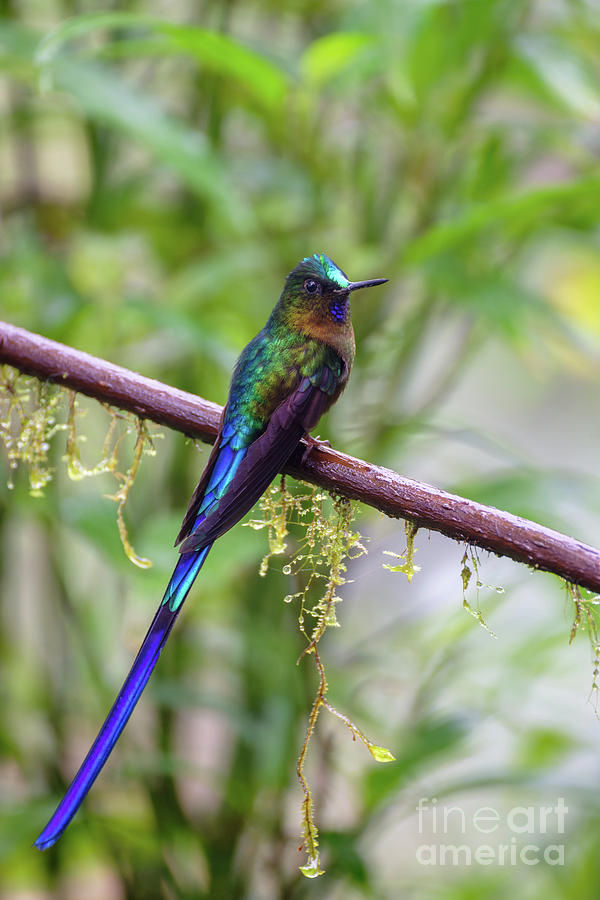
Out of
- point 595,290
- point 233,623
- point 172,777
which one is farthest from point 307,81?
point 595,290

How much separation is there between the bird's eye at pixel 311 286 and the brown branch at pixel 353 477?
240 mm

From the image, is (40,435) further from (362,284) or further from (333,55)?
(333,55)

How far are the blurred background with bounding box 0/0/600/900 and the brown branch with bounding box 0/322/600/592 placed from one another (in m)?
0.28

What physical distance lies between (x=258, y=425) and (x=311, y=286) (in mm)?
228

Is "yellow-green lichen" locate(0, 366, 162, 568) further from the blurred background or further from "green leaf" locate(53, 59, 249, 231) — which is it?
"green leaf" locate(53, 59, 249, 231)

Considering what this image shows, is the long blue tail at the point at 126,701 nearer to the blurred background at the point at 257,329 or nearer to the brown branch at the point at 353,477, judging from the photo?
the brown branch at the point at 353,477

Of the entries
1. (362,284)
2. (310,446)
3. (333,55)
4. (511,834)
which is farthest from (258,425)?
(511,834)

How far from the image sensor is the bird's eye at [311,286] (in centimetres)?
96

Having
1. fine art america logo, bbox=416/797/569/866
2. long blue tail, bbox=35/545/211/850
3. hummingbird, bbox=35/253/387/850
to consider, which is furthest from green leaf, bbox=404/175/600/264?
fine art america logo, bbox=416/797/569/866

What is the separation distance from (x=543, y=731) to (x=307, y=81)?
3.76ft

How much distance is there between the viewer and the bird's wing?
2.35 feet

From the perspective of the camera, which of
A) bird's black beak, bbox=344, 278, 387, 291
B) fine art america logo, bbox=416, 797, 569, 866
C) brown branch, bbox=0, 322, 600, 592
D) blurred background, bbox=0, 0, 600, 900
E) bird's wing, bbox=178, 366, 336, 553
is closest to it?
brown branch, bbox=0, 322, 600, 592

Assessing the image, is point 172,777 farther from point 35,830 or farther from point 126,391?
point 126,391

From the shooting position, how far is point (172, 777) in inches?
54.5
